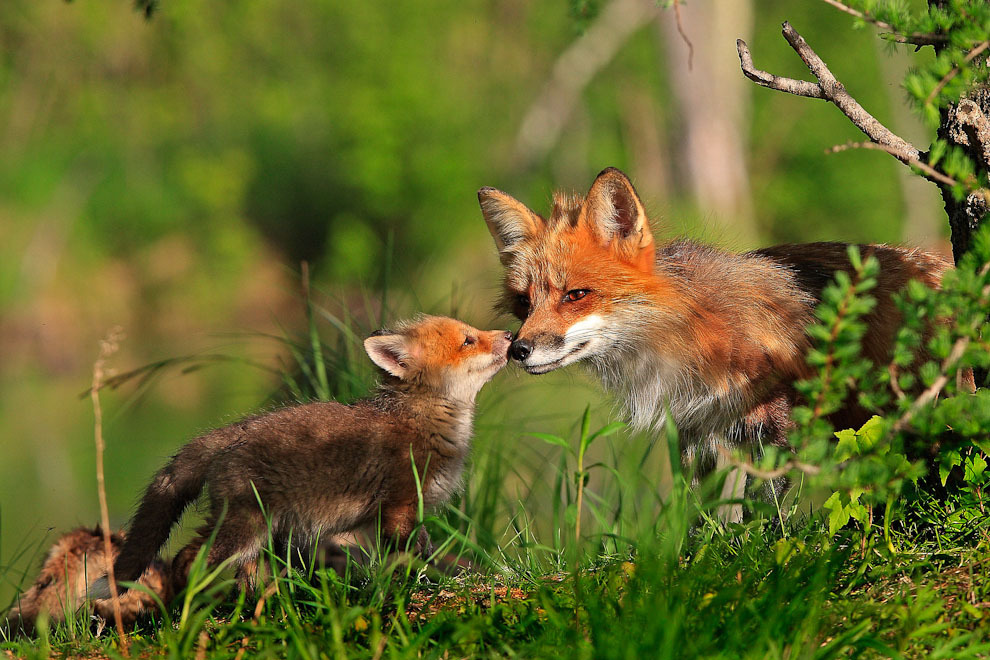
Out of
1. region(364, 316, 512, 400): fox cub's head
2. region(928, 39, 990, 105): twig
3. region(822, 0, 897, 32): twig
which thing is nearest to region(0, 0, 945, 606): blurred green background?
region(364, 316, 512, 400): fox cub's head

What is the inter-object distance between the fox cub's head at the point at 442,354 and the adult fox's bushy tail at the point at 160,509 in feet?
3.30

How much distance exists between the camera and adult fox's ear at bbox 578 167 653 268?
5.09 m

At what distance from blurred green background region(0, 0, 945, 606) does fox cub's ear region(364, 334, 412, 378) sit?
6599 mm

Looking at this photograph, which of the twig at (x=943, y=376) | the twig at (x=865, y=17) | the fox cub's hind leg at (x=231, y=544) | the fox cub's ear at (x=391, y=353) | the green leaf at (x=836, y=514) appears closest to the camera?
the twig at (x=943, y=376)

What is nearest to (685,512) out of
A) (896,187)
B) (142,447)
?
(142,447)

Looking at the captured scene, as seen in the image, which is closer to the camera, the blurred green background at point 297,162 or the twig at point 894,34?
the twig at point 894,34

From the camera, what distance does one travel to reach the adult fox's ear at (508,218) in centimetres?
555

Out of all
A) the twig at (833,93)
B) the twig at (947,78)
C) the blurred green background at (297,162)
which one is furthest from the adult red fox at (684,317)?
the blurred green background at (297,162)

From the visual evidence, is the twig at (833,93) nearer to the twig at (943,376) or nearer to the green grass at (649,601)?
the twig at (943,376)

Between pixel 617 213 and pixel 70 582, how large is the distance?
339cm

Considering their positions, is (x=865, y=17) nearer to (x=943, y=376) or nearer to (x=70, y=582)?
(x=943, y=376)

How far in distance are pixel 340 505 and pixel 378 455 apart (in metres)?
0.30

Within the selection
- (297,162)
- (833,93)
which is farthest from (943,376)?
(297,162)

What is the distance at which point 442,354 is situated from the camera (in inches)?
206
